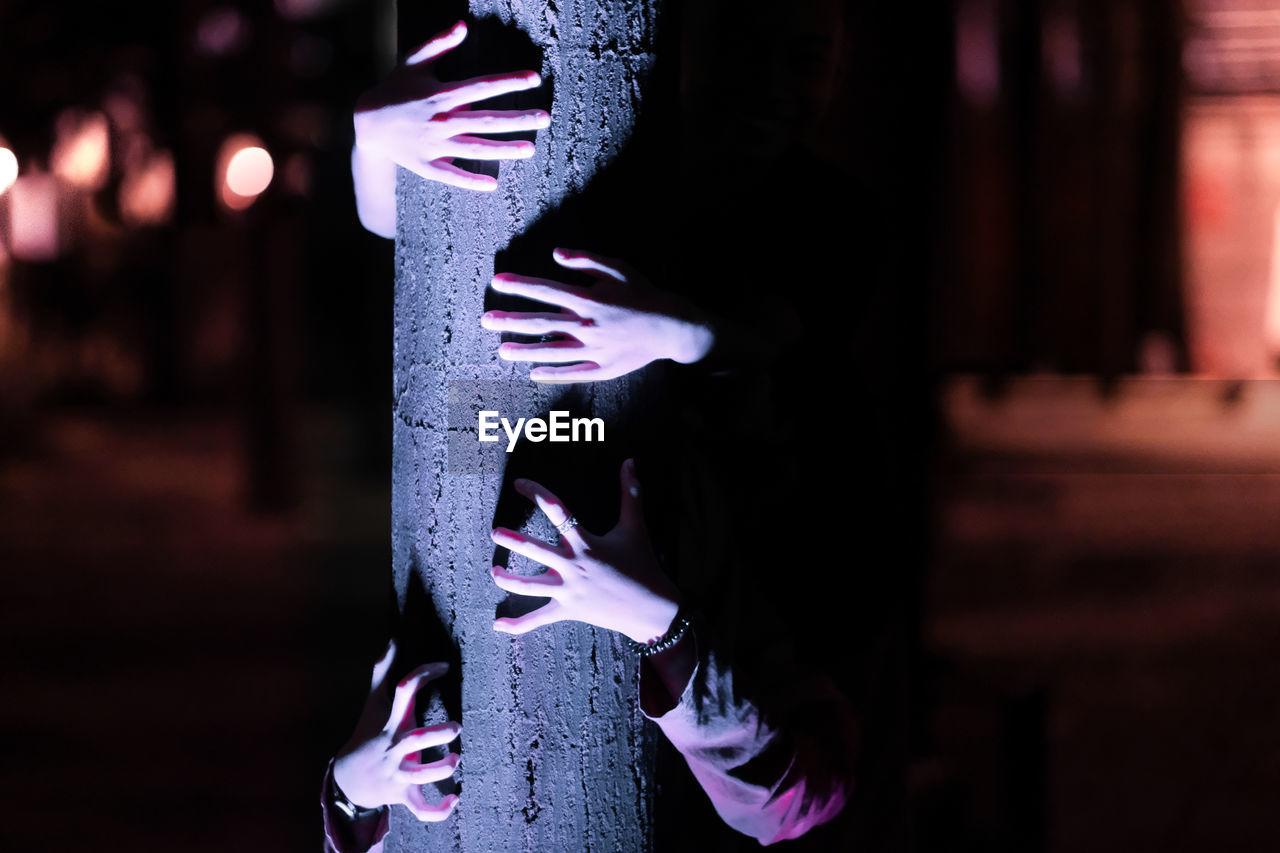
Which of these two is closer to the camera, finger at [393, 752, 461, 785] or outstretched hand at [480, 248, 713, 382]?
outstretched hand at [480, 248, 713, 382]

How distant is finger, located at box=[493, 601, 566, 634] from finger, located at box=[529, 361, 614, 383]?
11.7 inches

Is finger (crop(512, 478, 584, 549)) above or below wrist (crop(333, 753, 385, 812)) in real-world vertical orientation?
above

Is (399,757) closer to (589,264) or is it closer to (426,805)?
(426,805)

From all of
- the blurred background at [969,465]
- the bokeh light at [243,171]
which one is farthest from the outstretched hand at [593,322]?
the bokeh light at [243,171]

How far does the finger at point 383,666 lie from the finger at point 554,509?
0.38 meters

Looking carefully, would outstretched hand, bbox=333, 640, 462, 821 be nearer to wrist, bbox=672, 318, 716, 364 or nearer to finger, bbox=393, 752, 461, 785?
finger, bbox=393, 752, 461, 785

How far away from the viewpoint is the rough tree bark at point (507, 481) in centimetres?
139

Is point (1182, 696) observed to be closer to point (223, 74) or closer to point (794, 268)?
point (794, 268)

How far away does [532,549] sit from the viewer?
51.0 inches

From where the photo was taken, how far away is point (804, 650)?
5.72 ft

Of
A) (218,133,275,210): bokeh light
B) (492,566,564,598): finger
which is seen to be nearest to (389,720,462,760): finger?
(492,566,564,598): finger

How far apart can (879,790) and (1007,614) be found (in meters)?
5.09

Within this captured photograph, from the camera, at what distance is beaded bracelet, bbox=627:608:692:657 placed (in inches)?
53.4

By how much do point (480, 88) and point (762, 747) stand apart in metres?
1.00
